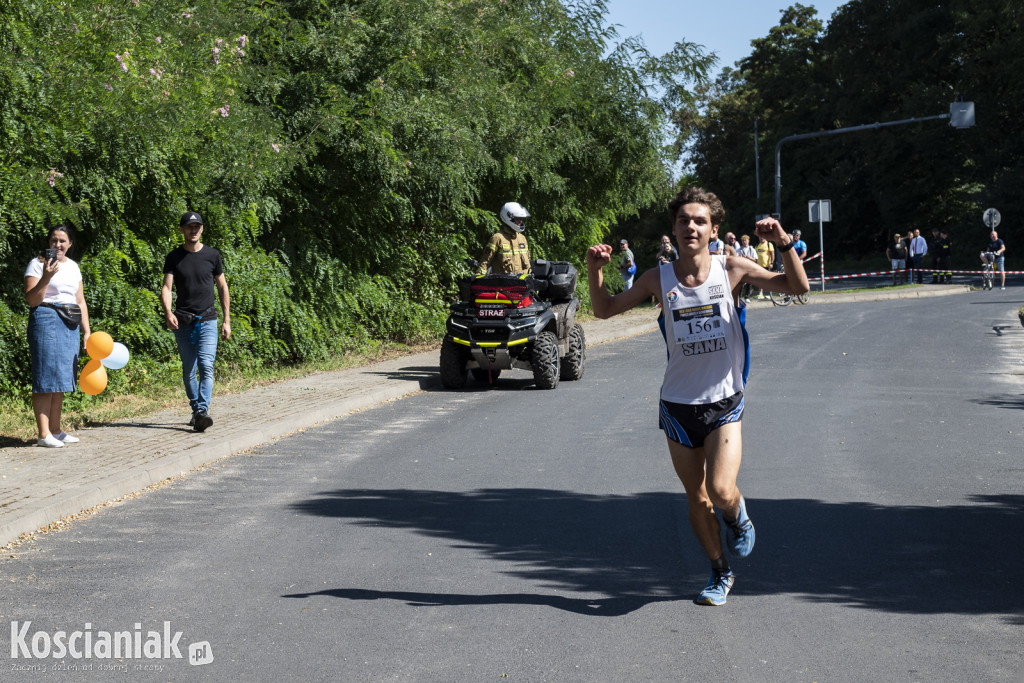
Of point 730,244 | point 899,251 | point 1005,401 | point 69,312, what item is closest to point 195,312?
point 69,312

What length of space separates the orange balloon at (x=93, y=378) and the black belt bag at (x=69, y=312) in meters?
0.41

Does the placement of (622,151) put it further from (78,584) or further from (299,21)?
(78,584)

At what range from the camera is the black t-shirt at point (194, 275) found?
10.3 m

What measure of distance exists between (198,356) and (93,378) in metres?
0.91

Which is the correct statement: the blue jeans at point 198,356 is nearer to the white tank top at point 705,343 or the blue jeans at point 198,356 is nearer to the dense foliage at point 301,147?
the dense foliage at point 301,147

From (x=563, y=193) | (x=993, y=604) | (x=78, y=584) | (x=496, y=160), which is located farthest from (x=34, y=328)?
(x=563, y=193)

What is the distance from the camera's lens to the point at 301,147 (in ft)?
50.3

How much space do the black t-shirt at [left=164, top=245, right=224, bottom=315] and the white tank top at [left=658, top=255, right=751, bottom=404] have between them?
6.02m

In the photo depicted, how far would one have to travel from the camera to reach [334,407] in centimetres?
1238

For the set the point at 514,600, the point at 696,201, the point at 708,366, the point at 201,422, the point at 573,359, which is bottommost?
the point at 514,600

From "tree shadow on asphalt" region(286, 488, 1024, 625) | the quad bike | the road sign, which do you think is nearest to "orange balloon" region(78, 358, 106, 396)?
"tree shadow on asphalt" region(286, 488, 1024, 625)

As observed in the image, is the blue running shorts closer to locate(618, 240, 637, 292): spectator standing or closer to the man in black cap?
the man in black cap

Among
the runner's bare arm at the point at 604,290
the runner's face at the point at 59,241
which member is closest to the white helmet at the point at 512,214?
the runner's face at the point at 59,241

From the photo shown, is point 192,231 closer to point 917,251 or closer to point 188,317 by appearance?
point 188,317
